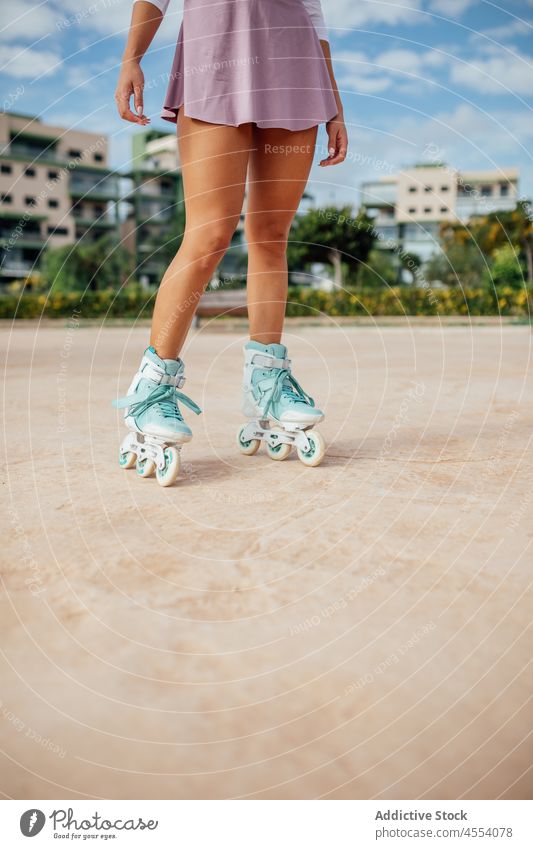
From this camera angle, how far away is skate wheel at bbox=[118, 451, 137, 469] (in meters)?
1.95

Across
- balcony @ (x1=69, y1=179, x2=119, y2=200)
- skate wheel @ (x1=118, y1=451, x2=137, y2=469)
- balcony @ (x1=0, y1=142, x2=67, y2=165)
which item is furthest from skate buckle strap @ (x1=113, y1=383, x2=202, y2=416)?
balcony @ (x1=69, y1=179, x2=119, y2=200)

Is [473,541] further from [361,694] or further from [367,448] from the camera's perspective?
[367,448]

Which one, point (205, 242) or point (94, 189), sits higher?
point (94, 189)

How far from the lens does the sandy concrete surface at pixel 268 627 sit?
0.73 meters

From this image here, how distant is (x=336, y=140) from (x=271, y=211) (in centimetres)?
30

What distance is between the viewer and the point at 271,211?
7.10 feet

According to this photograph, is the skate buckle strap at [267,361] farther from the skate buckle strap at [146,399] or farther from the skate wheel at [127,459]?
the skate wheel at [127,459]

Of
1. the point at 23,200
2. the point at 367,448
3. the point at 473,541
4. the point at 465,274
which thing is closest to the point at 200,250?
the point at 367,448

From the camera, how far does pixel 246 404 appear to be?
2.21 meters

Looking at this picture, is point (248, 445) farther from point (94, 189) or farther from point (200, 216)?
point (94, 189)

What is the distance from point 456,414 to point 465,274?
28035 mm

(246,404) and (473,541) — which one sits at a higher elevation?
(246,404)

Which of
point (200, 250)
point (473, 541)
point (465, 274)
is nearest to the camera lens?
point (473, 541)

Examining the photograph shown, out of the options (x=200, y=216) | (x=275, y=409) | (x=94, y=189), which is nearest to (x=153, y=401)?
(x=275, y=409)
